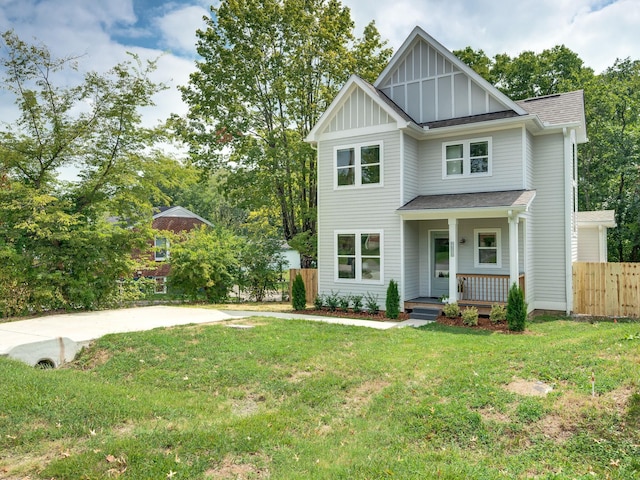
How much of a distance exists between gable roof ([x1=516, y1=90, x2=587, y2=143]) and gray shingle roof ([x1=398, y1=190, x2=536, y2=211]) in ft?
9.41

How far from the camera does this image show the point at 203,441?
4.74m

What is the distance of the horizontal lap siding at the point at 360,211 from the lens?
47.1 feet

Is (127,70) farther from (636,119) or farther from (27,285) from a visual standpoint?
(636,119)

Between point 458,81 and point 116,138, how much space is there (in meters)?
12.0

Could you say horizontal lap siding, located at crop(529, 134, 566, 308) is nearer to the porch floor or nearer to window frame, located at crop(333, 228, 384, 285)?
the porch floor

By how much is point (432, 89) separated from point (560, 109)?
435cm

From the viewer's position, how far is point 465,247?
1504 cm

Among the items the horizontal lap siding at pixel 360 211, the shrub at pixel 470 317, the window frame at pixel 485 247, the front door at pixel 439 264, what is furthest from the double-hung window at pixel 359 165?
the shrub at pixel 470 317

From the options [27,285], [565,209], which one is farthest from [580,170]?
[27,285]

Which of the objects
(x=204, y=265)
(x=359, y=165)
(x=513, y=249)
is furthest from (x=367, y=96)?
(x=204, y=265)

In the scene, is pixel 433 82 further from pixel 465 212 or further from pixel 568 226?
pixel 568 226

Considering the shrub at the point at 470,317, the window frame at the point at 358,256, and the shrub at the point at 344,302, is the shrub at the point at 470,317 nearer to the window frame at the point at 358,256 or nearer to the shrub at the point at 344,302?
the window frame at the point at 358,256

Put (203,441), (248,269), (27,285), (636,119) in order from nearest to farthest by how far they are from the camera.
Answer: (203,441) → (27,285) → (248,269) → (636,119)

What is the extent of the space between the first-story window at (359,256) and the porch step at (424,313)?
1.57 meters
